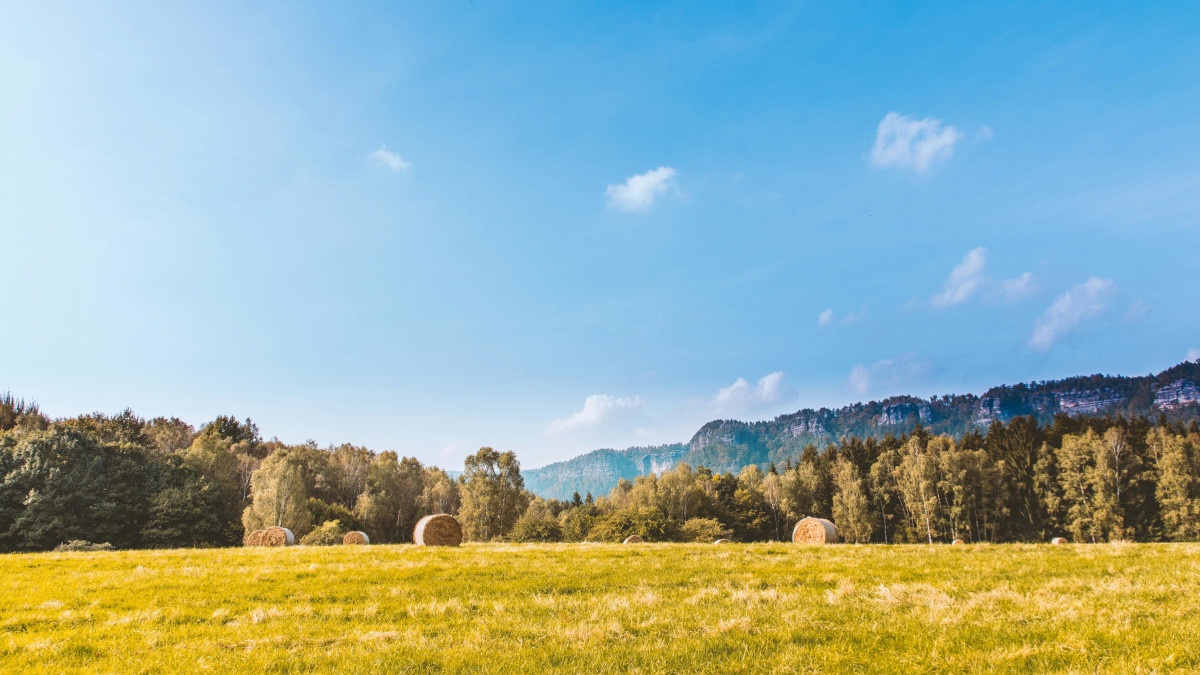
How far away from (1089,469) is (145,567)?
313ft

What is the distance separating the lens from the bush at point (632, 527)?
223ft

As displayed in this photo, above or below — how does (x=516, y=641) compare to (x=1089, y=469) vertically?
above

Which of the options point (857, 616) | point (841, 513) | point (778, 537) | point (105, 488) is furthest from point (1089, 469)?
point (105, 488)

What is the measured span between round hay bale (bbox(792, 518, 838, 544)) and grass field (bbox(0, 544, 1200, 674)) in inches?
729

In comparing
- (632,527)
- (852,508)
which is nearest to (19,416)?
(632,527)

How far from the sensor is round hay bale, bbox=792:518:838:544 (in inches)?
1364

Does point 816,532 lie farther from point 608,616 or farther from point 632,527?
point 632,527

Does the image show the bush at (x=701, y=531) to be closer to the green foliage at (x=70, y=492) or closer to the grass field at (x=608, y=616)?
the grass field at (x=608, y=616)

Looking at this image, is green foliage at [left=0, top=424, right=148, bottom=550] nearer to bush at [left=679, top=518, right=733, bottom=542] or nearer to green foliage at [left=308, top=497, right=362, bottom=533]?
green foliage at [left=308, top=497, right=362, bottom=533]

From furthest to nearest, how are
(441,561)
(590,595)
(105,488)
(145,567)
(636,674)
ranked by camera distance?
(105,488), (441,561), (145,567), (590,595), (636,674)

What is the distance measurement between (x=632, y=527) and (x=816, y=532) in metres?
37.6

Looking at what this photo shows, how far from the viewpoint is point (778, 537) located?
96.3 m

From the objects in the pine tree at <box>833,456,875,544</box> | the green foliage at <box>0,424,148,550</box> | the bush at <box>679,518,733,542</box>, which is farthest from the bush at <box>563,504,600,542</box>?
the green foliage at <box>0,424,148,550</box>

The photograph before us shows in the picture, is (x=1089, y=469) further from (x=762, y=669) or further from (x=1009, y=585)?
(x=762, y=669)
